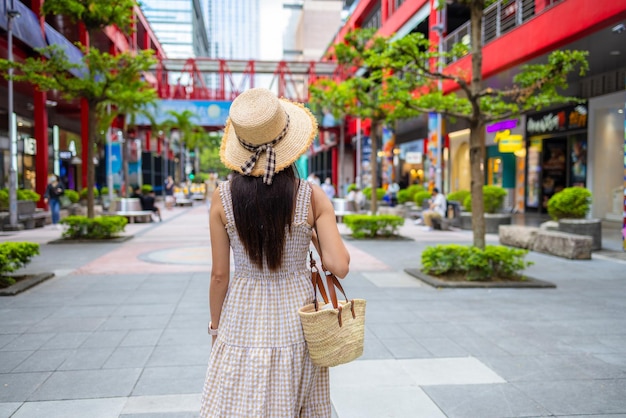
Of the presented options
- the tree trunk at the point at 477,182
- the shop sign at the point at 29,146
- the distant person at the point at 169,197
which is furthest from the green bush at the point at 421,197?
the shop sign at the point at 29,146

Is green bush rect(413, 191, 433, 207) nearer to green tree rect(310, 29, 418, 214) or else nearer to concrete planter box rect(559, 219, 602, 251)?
green tree rect(310, 29, 418, 214)

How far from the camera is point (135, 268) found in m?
10.2

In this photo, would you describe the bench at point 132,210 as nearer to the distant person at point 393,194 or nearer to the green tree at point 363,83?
the green tree at point 363,83

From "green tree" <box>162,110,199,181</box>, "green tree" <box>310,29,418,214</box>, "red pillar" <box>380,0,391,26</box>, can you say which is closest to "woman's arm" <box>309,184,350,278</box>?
"green tree" <box>310,29,418,214</box>

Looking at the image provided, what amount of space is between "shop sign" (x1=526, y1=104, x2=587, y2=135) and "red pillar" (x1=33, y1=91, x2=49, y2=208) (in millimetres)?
19079

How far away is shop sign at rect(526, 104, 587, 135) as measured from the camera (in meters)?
19.8

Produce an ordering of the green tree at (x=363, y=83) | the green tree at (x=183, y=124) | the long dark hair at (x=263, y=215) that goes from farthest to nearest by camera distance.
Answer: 1. the green tree at (x=183, y=124)
2. the green tree at (x=363, y=83)
3. the long dark hair at (x=263, y=215)

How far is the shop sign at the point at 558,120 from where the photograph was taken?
19.8m

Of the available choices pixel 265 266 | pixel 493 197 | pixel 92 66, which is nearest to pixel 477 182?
pixel 265 266

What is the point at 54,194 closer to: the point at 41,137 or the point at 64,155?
the point at 41,137

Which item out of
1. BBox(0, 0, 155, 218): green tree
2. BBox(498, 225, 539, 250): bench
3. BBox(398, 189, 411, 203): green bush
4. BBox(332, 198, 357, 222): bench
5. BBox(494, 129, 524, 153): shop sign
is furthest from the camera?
BBox(398, 189, 411, 203): green bush

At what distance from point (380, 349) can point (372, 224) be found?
32.6 ft

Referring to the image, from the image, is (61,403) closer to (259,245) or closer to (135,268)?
(259,245)

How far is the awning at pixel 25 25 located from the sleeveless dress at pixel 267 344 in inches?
683
